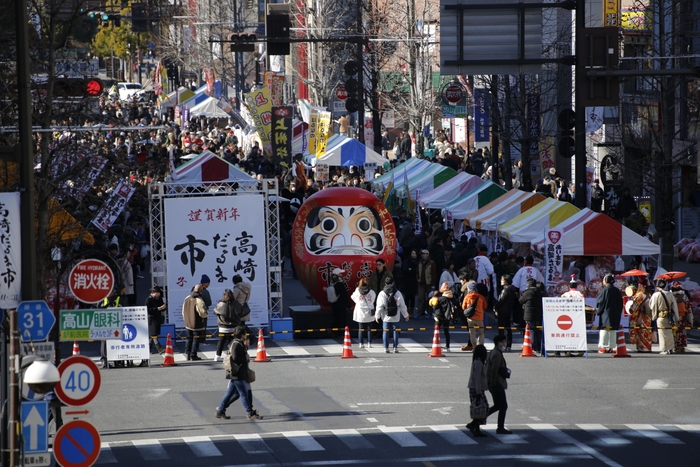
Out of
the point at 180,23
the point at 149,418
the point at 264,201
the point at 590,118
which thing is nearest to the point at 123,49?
the point at 180,23

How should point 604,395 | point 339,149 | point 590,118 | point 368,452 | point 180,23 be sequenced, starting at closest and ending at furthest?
point 368,452
point 604,395
point 590,118
point 339,149
point 180,23

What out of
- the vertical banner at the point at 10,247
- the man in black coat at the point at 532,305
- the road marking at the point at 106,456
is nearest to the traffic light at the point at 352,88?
the man in black coat at the point at 532,305

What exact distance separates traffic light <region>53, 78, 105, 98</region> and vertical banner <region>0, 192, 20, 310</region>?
2.81 meters

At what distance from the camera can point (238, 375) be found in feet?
51.5

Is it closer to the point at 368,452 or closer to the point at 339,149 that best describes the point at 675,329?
the point at 368,452

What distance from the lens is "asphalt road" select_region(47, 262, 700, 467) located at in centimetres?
1405

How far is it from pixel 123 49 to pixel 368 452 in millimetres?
97338

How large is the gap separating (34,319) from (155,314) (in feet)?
34.4

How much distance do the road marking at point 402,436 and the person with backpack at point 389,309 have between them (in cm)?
577

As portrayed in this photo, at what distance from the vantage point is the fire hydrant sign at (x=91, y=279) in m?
14.3

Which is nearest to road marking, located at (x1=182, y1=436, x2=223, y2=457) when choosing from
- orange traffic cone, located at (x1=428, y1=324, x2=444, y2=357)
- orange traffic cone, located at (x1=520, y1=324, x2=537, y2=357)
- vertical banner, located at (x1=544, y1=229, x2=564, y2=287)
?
orange traffic cone, located at (x1=428, y1=324, x2=444, y2=357)

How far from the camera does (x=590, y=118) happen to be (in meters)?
36.2

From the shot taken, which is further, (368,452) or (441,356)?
(441,356)

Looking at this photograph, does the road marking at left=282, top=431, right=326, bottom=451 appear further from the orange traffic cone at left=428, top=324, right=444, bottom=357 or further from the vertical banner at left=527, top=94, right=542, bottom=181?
the vertical banner at left=527, top=94, right=542, bottom=181
